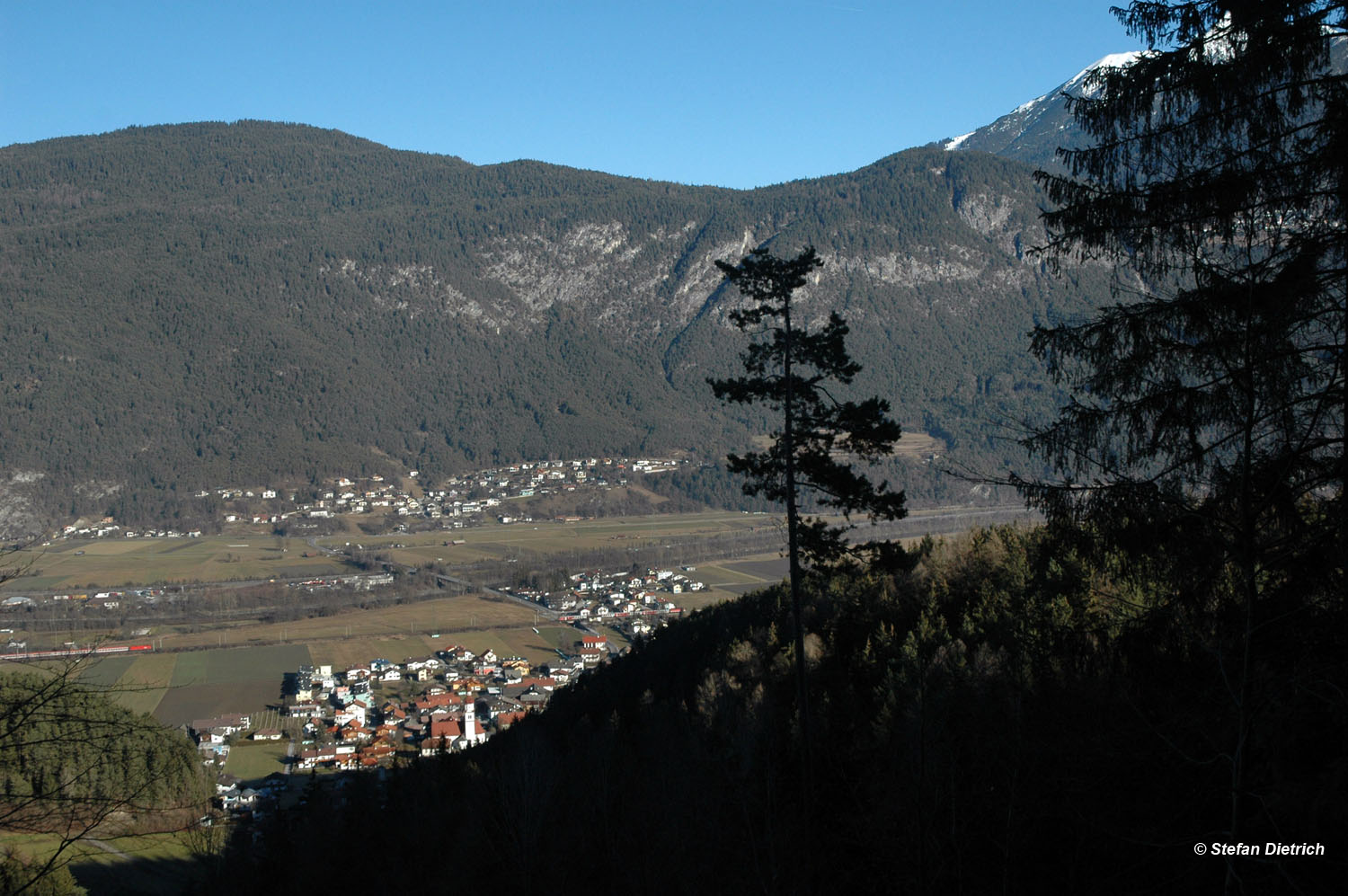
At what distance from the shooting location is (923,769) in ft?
20.7

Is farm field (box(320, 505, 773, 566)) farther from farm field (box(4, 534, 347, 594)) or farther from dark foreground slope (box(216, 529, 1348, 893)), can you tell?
dark foreground slope (box(216, 529, 1348, 893))

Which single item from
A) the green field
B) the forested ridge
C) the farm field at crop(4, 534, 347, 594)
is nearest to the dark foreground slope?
the green field

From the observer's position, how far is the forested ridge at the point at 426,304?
102m

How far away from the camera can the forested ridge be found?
102375 mm

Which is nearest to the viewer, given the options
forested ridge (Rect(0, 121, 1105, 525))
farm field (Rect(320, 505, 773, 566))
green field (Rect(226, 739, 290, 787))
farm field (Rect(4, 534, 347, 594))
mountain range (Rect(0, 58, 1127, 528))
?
green field (Rect(226, 739, 290, 787))

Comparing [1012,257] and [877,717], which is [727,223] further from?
[877,717]

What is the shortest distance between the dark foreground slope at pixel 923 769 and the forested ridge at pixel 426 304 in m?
64.4

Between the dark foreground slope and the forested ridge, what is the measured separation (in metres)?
64.4

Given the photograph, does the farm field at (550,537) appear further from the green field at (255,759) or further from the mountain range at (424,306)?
the green field at (255,759)

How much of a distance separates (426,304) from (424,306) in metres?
0.38

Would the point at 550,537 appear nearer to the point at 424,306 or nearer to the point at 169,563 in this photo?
the point at 169,563

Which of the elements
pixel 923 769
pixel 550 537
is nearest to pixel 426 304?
pixel 550 537

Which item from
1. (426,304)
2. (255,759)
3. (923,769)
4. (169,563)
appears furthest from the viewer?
(426,304)

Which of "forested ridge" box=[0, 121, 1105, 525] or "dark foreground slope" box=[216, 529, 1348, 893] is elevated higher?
"forested ridge" box=[0, 121, 1105, 525]
